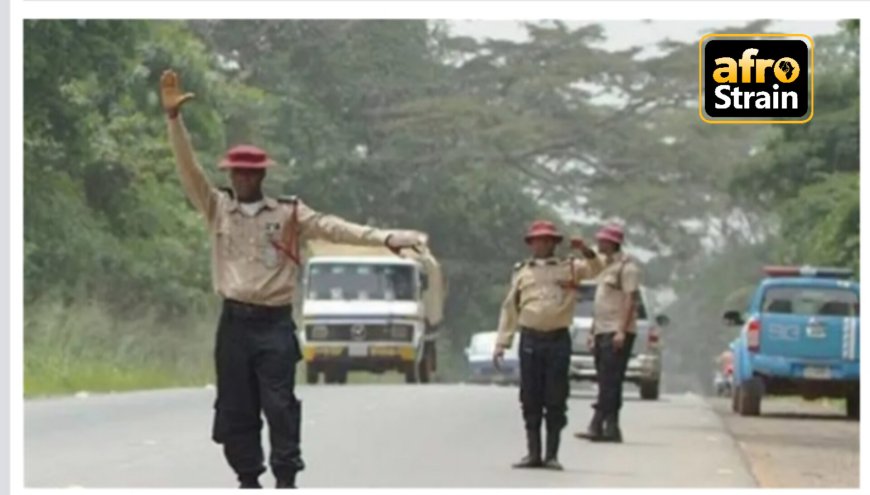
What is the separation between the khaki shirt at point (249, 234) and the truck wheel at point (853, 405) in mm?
16694

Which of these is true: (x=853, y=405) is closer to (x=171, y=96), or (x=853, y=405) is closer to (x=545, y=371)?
(x=545, y=371)

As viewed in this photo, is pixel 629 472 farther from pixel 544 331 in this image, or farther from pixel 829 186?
pixel 829 186

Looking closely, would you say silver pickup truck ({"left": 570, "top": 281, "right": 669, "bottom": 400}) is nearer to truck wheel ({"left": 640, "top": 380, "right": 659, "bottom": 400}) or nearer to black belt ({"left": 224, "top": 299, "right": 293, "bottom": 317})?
truck wheel ({"left": 640, "top": 380, "right": 659, "bottom": 400})

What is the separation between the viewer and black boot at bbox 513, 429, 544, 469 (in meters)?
18.7

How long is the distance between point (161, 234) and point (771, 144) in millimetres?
10551

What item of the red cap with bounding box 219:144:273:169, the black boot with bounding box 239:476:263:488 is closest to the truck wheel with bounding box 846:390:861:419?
the black boot with bounding box 239:476:263:488

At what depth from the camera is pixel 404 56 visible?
6062 centimetres

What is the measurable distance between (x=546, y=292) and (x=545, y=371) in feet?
1.69

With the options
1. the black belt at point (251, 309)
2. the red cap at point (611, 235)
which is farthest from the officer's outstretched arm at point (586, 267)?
A: the black belt at point (251, 309)

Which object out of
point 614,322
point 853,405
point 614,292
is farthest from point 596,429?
point 853,405

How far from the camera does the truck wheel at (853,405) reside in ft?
98.8

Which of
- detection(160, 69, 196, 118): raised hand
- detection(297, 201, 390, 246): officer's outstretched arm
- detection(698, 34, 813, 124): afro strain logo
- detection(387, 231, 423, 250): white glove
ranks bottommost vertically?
detection(387, 231, 423, 250): white glove

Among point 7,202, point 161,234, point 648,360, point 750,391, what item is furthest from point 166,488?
point 161,234

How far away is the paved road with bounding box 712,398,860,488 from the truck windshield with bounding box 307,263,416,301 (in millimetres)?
7625
